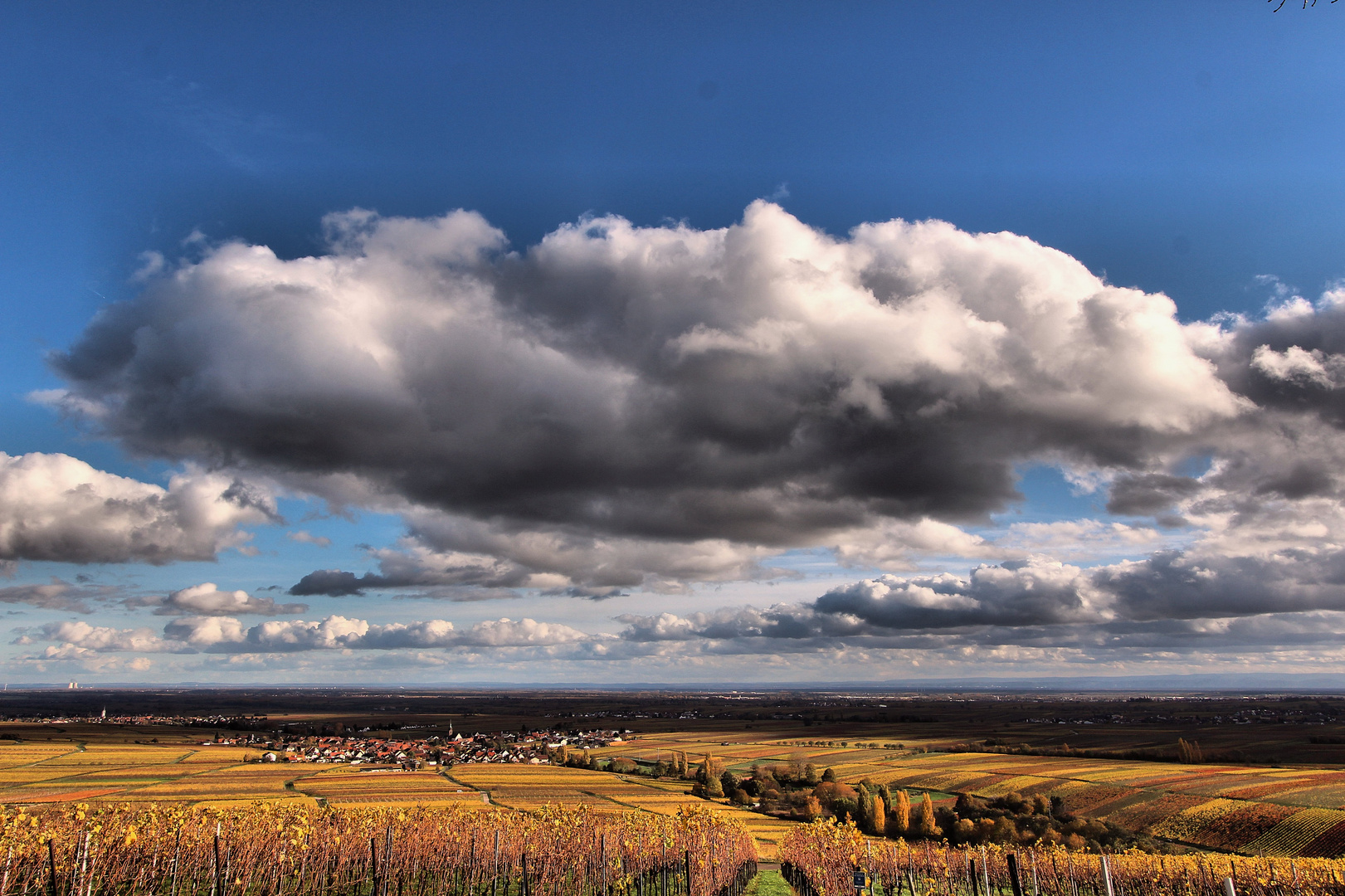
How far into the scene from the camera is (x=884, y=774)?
12850 centimetres

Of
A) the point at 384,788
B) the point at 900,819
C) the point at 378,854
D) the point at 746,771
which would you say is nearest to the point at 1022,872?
the point at 900,819

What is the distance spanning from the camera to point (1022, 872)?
175 ft

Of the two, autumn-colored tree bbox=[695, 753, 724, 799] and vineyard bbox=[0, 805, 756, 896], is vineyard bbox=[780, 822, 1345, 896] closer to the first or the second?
vineyard bbox=[0, 805, 756, 896]

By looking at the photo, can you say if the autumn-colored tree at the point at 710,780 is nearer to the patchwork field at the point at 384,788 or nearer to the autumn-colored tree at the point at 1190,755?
the patchwork field at the point at 384,788

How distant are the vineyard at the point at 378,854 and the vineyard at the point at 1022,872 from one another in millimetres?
5630

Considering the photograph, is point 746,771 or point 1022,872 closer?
point 1022,872

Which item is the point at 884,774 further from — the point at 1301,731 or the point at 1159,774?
the point at 1301,731

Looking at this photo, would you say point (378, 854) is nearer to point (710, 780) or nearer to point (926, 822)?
point (926, 822)

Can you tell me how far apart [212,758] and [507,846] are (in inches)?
4861

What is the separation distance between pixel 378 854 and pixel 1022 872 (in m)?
44.5

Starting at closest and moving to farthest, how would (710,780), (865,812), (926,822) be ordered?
(926,822)
(865,812)
(710,780)

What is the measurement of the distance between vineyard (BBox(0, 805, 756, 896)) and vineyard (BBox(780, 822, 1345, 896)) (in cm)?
563

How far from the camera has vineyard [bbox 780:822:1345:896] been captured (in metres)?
43.1

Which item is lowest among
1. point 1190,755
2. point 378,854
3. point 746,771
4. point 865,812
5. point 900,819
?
point 1190,755
